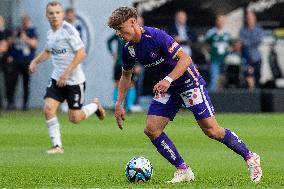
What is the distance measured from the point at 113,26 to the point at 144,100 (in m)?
17.6

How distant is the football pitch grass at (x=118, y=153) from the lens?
11742 mm

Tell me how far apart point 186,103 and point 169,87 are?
10.2 inches

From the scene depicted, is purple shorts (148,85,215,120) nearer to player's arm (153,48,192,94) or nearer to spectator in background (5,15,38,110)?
player's arm (153,48,192,94)

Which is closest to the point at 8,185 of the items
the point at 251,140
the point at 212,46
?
the point at 251,140

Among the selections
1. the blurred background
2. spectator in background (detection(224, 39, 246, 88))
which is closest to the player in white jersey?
the blurred background

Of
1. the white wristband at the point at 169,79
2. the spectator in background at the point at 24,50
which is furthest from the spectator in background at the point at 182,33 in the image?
the white wristband at the point at 169,79

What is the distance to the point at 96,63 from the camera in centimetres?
2917

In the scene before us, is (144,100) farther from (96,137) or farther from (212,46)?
(96,137)

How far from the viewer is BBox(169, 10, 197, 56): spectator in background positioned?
26.8 metres

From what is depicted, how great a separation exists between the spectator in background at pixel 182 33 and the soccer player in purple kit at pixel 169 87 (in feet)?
49.3

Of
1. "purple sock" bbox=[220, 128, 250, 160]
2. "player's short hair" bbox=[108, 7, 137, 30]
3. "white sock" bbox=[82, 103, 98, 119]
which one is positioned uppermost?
"player's short hair" bbox=[108, 7, 137, 30]

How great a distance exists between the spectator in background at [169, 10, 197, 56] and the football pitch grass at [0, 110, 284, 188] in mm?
2866

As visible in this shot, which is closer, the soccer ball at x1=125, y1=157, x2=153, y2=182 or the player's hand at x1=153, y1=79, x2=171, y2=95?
the player's hand at x1=153, y1=79, x2=171, y2=95

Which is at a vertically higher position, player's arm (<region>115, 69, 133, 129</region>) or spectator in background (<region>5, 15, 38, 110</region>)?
player's arm (<region>115, 69, 133, 129</region>)
